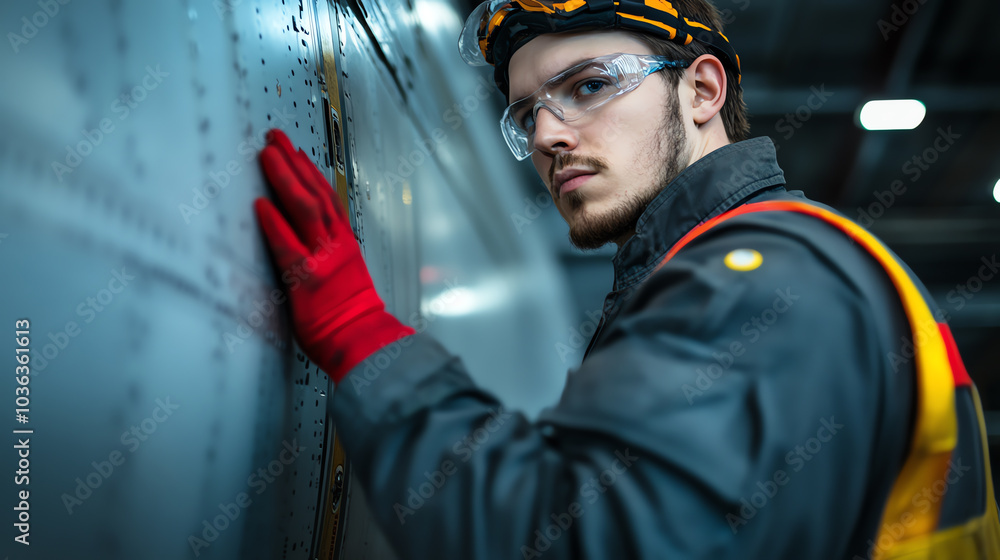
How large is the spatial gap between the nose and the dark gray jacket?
1.41ft

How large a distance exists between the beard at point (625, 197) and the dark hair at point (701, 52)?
0.41 ft

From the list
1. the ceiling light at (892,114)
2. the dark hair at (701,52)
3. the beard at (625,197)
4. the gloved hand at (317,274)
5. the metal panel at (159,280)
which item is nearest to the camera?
the metal panel at (159,280)

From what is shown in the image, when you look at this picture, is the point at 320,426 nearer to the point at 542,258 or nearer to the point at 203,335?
the point at 203,335

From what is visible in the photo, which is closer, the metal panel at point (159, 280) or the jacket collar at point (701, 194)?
the metal panel at point (159, 280)

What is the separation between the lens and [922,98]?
405 centimetres

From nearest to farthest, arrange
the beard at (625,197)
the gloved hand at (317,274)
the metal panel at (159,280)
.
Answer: the metal panel at (159,280), the gloved hand at (317,274), the beard at (625,197)

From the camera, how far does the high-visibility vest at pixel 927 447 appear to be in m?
0.55

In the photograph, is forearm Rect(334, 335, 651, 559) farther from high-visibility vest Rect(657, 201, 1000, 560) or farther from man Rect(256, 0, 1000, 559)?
high-visibility vest Rect(657, 201, 1000, 560)

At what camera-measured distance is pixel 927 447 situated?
0.55 meters

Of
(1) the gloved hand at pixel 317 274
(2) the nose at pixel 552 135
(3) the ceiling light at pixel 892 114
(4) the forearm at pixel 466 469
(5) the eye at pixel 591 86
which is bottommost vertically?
(4) the forearm at pixel 466 469

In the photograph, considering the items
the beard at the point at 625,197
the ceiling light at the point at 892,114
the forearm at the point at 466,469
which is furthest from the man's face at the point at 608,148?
the ceiling light at the point at 892,114

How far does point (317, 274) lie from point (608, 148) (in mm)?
493

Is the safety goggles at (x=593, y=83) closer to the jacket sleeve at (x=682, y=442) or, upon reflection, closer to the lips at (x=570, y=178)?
the lips at (x=570, y=178)

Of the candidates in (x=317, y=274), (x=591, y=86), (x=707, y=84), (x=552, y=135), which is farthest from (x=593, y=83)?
(x=317, y=274)
